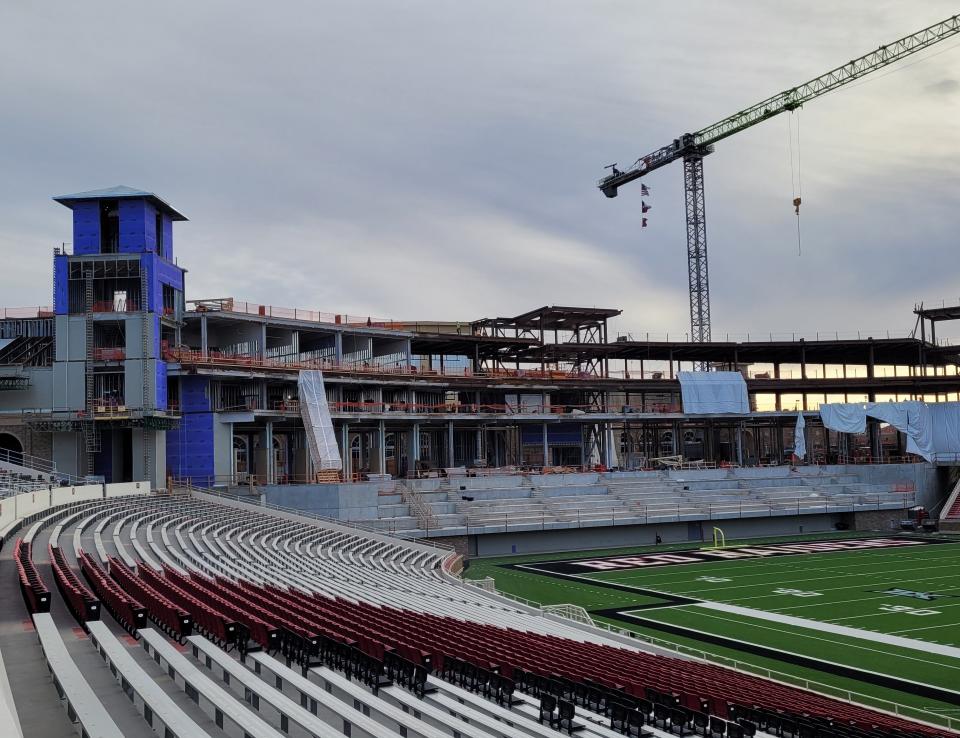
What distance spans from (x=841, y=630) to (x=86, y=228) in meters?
40.0

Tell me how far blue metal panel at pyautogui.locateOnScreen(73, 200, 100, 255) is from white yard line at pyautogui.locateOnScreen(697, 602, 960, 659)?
114ft

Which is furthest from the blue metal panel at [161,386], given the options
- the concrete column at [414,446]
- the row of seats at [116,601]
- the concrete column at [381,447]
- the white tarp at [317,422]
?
the row of seats at [116,601]

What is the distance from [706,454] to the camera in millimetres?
78812

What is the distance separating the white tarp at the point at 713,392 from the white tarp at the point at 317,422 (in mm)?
29110

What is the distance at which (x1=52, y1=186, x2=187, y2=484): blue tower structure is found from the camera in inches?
1822

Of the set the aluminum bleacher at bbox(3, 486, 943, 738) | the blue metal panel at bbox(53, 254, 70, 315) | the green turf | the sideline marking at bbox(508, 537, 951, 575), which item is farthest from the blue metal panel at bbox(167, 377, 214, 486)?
the aluminum bleacher at bbox(3, 486, 943, 738)

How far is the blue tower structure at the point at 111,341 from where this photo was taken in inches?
1822

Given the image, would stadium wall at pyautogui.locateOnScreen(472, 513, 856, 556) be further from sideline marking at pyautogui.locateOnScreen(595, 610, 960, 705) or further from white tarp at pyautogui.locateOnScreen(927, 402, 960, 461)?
sideline marking at pyautogui.locateOnScreen(595, 610, 960, 705)

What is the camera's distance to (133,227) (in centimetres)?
4800

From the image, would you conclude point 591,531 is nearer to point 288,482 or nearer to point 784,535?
point 784,535

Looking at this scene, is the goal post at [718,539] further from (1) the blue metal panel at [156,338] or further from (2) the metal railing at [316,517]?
(1) the blue metal panel at [156,338]

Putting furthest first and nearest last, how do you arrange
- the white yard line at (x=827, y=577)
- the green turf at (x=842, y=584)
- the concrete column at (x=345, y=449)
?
the concrete column at (x=345, y=449), the white yard line at (x=827, y=577), the green turf at (x=842, y=584)

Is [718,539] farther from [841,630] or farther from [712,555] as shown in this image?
[841,630]

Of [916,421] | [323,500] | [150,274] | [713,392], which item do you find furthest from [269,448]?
[916,421]
